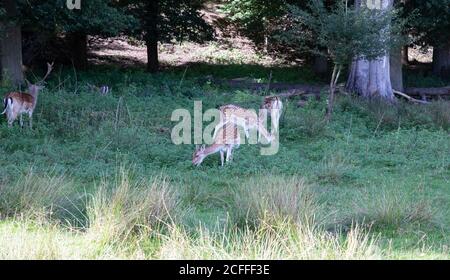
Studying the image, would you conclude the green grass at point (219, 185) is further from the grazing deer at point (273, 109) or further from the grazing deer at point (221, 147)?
the grazing deer at point (273, 109)

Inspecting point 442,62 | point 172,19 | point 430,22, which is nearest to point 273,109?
point 430,22

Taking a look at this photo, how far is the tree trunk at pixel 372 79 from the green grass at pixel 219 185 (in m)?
1.98

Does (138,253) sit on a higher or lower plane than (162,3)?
lower

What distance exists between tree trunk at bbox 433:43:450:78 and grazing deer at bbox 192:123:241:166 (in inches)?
729

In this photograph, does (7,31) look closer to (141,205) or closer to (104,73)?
(104,73)

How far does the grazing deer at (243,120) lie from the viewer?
50.7 feet

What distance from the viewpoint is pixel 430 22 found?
83.4 feet

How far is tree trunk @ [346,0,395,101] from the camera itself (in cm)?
2277

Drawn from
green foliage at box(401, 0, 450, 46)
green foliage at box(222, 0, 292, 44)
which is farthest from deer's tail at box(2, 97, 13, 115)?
green foliage at box(222, 0, 292, 44)

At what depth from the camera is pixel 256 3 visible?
30500 mm

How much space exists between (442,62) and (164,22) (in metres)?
11.8

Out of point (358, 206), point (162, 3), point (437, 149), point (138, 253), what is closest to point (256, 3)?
point (162, 3)

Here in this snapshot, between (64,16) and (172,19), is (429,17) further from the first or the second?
(64,16)
